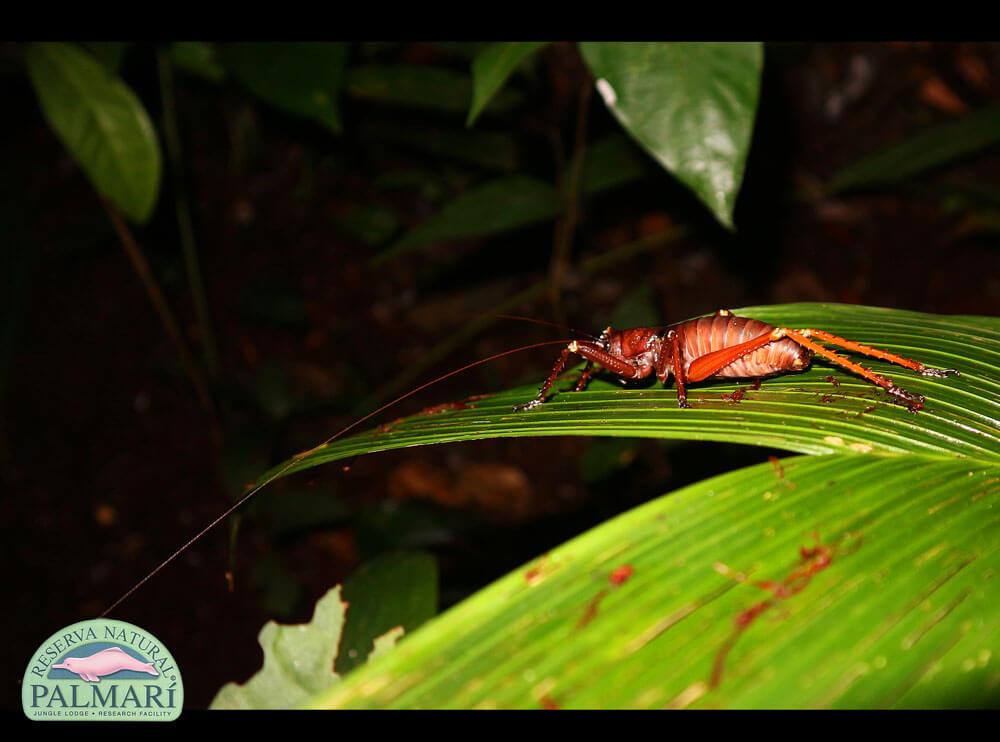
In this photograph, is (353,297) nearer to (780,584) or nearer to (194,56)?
(194,56)

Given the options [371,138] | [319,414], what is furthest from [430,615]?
[371,138]

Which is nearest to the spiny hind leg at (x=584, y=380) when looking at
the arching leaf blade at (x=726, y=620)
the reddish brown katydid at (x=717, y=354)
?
the reddish brown katydid at (x=717, y=354)

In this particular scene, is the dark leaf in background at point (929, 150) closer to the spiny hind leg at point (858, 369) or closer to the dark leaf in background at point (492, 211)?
the dark leaf in background at point (492, 211)

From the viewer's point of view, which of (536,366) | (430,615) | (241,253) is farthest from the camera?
(241,253)

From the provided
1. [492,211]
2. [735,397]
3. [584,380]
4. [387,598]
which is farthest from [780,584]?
[492,211]

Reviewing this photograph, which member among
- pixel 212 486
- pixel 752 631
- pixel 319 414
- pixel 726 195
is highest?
pixel 726 195

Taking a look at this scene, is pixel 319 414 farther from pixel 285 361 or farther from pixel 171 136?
pixel 171 136
